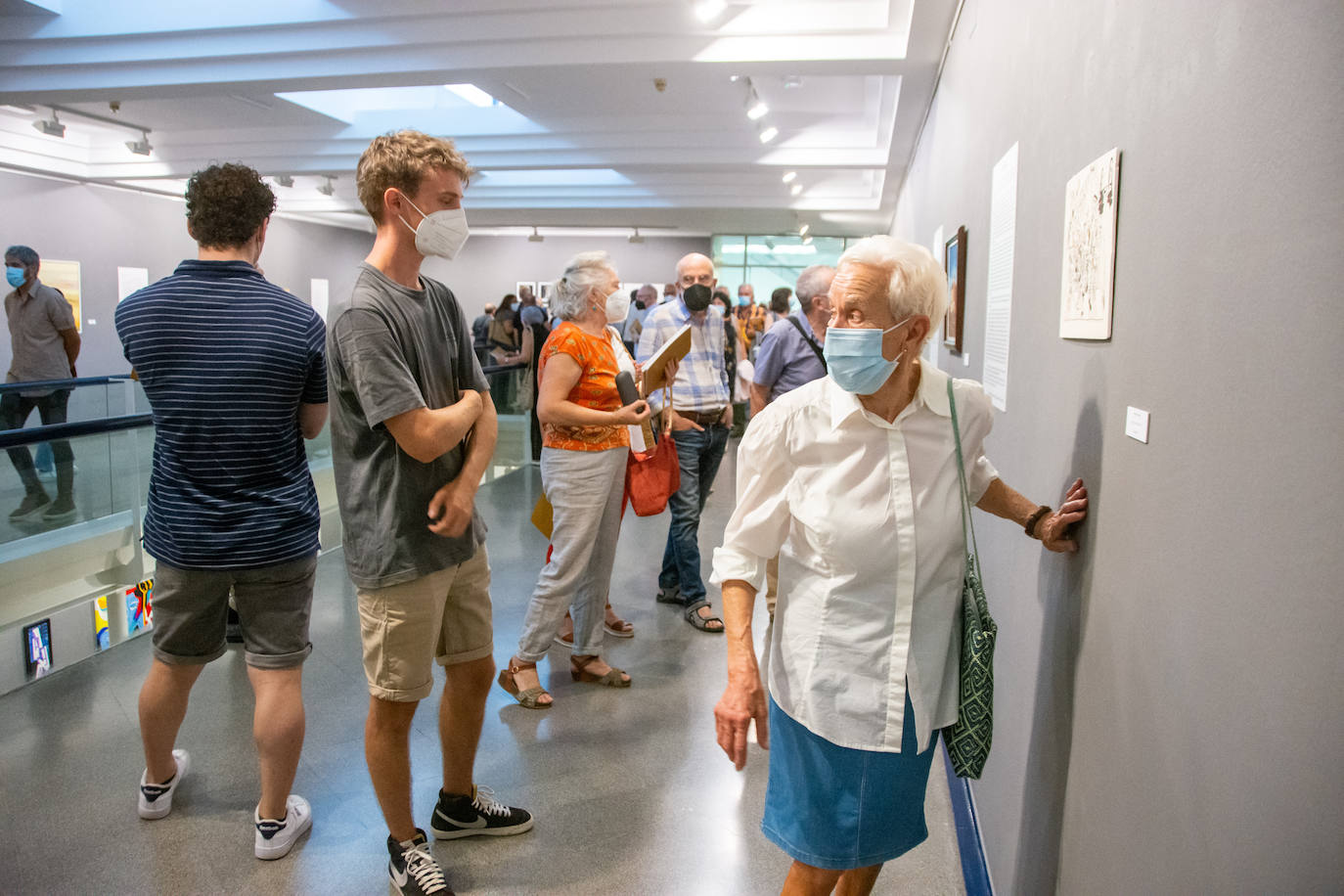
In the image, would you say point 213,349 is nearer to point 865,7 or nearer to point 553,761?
point 553,761

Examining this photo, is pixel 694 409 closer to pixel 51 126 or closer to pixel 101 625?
pixel 101 625

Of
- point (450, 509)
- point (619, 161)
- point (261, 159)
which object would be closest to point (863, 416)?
point (450, 509)

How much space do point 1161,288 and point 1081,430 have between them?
471mm

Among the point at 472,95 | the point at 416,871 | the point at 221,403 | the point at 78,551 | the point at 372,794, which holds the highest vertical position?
the point at 472,95

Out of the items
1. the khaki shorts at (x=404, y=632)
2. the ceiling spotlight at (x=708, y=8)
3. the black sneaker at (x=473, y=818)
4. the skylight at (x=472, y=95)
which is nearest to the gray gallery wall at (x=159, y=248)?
the skylight at (x=472, y=95)

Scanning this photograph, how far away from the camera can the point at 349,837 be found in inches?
107

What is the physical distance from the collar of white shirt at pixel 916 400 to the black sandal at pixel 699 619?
304cm

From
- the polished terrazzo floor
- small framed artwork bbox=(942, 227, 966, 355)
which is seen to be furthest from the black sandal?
small framed artwork bbox=(942, 227, 966, 355)

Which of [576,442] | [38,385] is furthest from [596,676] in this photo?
[38,385]

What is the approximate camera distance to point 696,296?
4.66m

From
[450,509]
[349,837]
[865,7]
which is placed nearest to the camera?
[450,509]

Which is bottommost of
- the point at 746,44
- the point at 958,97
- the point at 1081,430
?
the point at 1081,430

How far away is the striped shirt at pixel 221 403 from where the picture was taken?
2.40 m

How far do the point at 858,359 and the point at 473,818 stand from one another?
1.93 m
